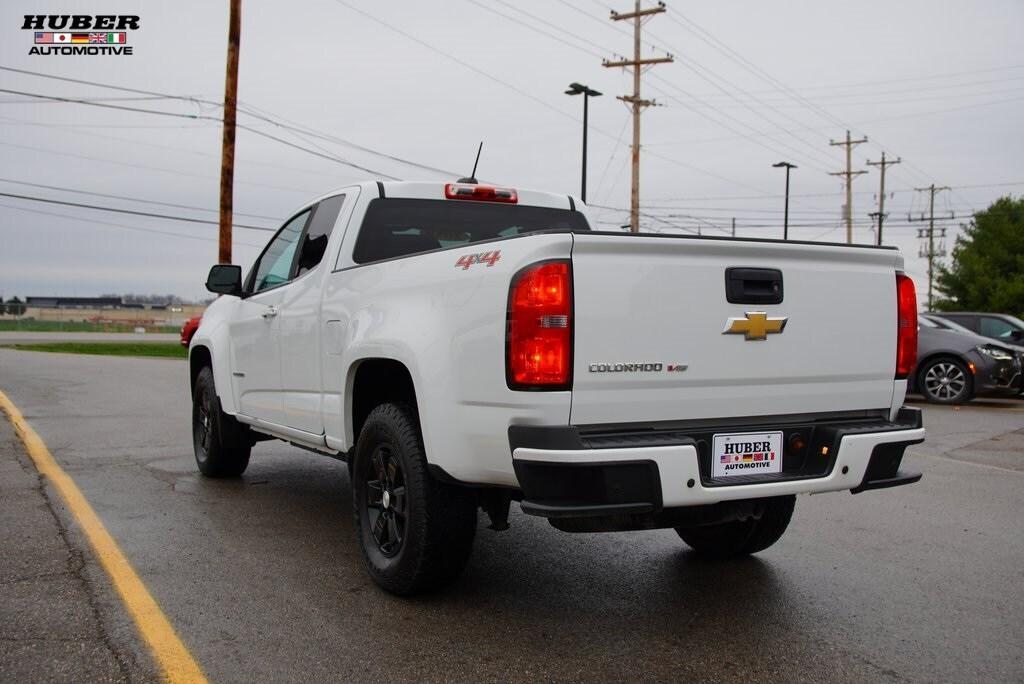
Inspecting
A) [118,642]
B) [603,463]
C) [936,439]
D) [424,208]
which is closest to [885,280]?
[603,463]

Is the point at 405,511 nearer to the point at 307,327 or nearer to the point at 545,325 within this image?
the point at 545,325

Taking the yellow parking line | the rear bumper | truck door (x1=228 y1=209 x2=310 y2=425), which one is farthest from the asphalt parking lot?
truck door (x1=228 y1=209 x2=310 y2=425)

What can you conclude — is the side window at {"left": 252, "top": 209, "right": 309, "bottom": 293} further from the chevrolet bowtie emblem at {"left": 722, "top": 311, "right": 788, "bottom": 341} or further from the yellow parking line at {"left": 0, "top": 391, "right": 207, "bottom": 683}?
the chevrolet bowtie emblem at {"left": 722, "top": 311, "right": 788, "bottom": 341}

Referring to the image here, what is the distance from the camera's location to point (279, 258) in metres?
6.09

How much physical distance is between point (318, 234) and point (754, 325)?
282 centimetres

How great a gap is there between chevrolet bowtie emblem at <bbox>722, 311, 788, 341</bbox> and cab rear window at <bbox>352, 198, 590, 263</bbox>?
5.67ft

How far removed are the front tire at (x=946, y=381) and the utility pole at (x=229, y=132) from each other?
15.6m

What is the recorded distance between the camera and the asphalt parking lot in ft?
11.3

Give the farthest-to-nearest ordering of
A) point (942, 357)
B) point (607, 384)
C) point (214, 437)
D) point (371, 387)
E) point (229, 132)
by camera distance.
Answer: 1. point (229, 132)
2. point (942, 357)
3. point (214, 437)
4. point (371, 387)
5. point (607, 384)

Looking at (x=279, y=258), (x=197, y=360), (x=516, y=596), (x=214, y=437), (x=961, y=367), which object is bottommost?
(x=516, y=596)

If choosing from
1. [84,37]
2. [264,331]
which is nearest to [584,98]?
[84,37]

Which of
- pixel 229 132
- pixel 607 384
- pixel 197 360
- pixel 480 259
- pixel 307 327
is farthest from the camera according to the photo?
pixel 229 132

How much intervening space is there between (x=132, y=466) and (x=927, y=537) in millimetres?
5894

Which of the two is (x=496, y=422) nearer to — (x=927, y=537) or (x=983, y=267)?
(x=927, y=537)
